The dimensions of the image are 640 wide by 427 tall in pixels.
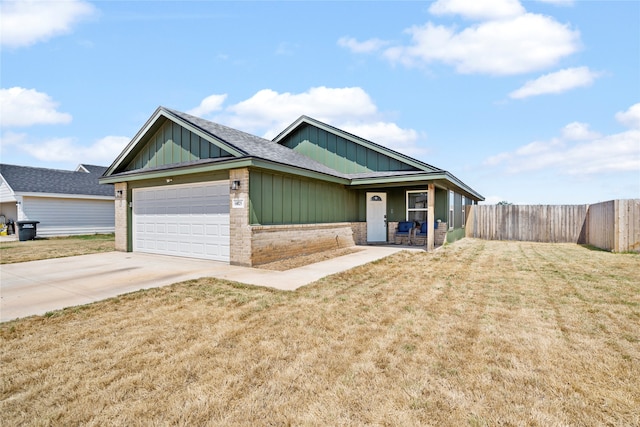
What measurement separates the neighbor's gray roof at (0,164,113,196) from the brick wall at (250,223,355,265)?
18.6 m

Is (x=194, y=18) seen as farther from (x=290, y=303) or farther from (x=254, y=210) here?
(x=290, y=303)

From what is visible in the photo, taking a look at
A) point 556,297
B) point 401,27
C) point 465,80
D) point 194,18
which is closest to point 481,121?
point 465,80

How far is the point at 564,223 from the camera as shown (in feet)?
53.5

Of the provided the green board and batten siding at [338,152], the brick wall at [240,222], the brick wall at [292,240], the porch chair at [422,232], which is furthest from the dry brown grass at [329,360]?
the green board and batten siding at [338,152]

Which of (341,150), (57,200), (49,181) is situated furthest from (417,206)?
→ (49,181)

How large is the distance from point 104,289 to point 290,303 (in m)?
3.95

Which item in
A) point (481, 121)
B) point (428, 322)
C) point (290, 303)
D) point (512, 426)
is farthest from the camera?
point (481, 121)

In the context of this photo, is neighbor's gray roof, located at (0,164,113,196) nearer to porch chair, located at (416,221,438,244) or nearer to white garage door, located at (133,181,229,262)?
white garage door, located at (133,181,229,262)

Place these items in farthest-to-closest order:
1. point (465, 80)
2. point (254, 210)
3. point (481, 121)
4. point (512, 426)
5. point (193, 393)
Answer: point (481, 121) → point (465, 80) → point (254, 210) → point (193, 393) → point (512, 426)

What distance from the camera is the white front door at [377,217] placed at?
14984 mm

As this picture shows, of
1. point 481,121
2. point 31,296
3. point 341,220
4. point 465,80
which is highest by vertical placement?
point 465,80

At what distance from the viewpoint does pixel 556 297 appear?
221 inches

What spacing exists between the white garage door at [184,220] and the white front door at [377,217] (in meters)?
7.67

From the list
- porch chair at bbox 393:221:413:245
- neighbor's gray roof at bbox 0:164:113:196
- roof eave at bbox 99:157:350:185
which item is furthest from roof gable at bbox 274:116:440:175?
neighbor's gray roof at bbox 0:164:113:196
